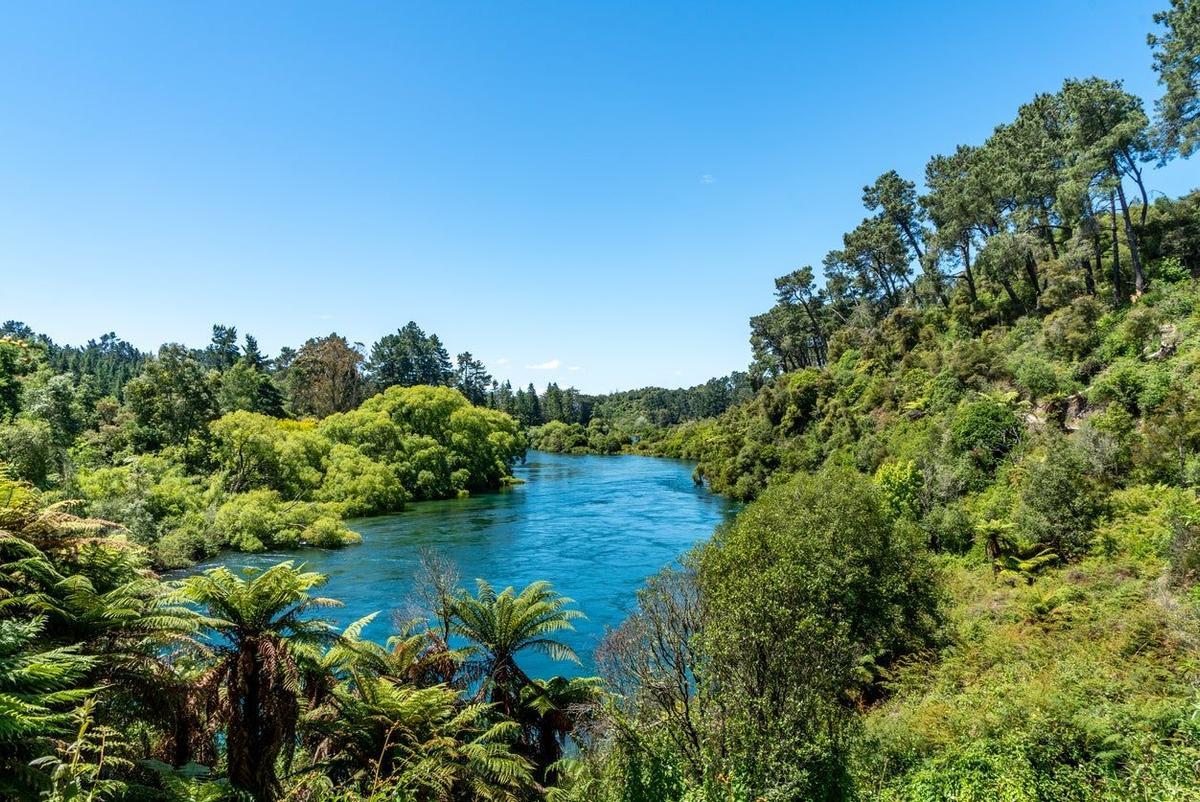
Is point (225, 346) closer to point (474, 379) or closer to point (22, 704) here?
point (474, 379)

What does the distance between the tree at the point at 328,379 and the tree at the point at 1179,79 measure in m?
79.9

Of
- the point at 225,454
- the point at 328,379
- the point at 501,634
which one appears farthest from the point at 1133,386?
the point at 328,379

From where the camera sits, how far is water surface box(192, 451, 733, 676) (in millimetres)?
26172

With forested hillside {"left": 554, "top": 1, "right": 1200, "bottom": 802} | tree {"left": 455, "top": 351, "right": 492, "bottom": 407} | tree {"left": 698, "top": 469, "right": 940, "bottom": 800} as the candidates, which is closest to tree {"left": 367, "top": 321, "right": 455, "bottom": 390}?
tree {"left": 455, "top": 351, "right": 492, "bottom": 407}

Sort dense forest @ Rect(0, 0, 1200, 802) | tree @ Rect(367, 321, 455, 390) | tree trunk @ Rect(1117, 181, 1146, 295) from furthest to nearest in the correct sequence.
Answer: tree @ Rect(367, 321, 455, 390), tree trunk @ Rect(1117, 181, 1146, 295), dense forest @ Rect(0, 0, 1200, 802)

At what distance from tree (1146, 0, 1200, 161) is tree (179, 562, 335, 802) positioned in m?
36.1

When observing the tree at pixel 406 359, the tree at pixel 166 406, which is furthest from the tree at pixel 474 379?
the tree at pixel 166 406

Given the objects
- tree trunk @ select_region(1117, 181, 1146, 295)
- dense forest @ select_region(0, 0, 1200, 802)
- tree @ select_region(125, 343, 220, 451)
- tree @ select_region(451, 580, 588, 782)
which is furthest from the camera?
tree @ select_region(125, 343, 220, 451)

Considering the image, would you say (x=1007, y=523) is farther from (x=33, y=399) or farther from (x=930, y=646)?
(x=33, y=399)

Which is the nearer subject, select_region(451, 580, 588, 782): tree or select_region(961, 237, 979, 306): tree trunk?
select_region(451, 580, 588, 782): tree

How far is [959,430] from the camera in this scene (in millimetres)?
28453

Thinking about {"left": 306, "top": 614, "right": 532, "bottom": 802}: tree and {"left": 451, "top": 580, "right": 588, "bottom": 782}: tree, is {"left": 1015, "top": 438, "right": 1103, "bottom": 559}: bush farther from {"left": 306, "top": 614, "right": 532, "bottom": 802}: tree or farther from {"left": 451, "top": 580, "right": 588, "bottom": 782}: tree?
{"left": 306, "top": 614, "right": 532, "bottom": 802}: tree

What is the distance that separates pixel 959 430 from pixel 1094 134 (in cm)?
1560

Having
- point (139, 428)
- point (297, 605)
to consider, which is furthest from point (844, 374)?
point (139, 428)
